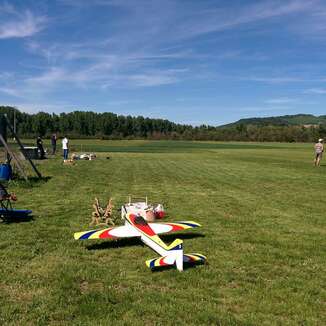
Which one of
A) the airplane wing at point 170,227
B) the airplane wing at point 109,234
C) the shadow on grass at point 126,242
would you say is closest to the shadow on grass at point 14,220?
the airplane wing at point 109,234

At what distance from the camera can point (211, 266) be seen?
8.26 metres

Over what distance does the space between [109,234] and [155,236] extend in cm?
146

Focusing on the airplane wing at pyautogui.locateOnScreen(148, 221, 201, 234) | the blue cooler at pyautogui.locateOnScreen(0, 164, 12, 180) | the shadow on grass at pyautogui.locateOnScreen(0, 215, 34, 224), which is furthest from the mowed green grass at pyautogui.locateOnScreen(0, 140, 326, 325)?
the blue cooler at pyautogui.locateOnScreen(0, 164, 12, 180)

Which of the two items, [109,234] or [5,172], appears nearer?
[109,234]

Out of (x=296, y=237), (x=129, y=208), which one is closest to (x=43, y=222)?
(x=129, y=208)

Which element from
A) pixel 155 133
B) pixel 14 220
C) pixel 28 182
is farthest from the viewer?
pixel 155 133

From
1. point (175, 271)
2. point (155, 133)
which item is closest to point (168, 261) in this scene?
point (175, 271)

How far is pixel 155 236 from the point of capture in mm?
9102

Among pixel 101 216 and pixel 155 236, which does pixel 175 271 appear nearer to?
pixel 155 236

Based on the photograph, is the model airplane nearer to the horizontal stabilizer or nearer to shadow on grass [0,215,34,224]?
the horizontal stabilizer

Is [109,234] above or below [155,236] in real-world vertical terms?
below

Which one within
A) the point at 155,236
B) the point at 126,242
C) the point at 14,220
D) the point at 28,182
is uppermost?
the point at 28,182

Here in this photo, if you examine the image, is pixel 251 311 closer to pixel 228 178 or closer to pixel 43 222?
pixel 43 222

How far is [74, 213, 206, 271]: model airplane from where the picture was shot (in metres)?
7.89
